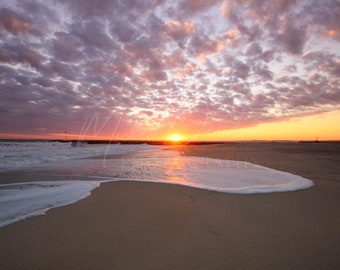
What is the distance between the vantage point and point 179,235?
312cm

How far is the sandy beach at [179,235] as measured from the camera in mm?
2475

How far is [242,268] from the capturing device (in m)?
2.35

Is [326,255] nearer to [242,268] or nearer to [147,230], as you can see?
[242,268]

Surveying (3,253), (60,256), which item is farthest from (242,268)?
(3,253)

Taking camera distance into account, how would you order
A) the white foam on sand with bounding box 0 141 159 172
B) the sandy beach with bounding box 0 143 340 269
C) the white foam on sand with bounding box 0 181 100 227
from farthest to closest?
the white foam on sand with bounding box 0 141 159 172
the white foam on sand with bounding box 0 181 100 227
the sandy beach with bounding box 0 143 340 269

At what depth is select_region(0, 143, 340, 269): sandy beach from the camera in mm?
2475

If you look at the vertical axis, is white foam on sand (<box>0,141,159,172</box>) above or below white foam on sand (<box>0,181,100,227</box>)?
above

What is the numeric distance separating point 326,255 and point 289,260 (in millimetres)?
516

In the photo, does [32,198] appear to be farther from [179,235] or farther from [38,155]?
[38,155]

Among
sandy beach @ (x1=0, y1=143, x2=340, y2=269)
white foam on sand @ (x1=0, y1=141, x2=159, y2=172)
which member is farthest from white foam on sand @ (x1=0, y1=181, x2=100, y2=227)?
white foam on sand @ (x1=0, y1=141, x2=159, y2=172)

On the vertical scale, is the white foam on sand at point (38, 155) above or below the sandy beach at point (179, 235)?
above

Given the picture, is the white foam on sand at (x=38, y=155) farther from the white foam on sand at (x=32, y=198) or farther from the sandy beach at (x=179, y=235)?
the sandy beach at (x=179, y=235)

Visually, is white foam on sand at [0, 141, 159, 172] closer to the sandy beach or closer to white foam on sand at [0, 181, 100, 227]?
white foam on sand at [0, 181, 100, 227]

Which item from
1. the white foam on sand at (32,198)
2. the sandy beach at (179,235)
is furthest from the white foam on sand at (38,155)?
the sandy beach at (179,235)
